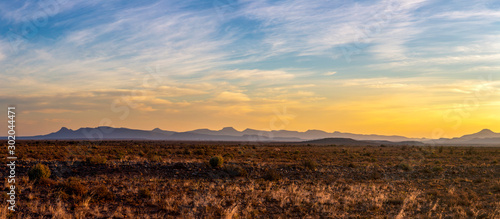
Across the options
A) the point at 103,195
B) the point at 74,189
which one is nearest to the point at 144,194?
the point at 103,195

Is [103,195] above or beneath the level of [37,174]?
beneath

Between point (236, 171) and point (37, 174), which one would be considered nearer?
point (37, 174)

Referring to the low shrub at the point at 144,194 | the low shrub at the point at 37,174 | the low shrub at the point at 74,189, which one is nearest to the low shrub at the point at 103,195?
the low shrub at the point at 74,189

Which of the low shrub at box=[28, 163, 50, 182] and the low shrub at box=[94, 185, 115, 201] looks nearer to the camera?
the low shrub at box=[94, 185, 115, 201]

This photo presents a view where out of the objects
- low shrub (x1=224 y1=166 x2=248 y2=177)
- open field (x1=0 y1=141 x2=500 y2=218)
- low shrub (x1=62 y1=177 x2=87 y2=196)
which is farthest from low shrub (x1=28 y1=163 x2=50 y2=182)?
low shrub (x1=224 y1=166 x2=248 y2=177)

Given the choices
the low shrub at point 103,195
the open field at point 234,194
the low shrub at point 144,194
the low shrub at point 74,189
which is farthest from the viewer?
the low shrub at point 144,194

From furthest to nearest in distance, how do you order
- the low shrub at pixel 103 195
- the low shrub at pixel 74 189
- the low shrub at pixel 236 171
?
1. the low shrub at pixel 236 171
2. the low shrub at pixel 74 189
3. the low shrub at pixel 103 195

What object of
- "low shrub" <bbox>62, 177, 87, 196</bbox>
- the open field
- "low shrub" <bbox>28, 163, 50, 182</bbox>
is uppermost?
"low shrub" <bbox>28, 163, 50, 182</bbox>

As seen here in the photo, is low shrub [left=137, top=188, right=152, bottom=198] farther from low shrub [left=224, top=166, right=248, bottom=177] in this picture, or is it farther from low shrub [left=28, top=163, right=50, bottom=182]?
low shrub [left=224, top=166, right=248, bottom=177]

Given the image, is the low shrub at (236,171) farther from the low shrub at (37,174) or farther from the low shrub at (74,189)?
the low shrub at (37,174)

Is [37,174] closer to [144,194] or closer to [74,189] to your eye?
[74,189]

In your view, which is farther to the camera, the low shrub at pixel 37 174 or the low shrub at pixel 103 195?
the low shrub at pixel 37 174

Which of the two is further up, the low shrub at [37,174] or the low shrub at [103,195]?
the low shrub at [37,174]

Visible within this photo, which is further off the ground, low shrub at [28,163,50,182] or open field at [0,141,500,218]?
low shrub at [28,163,50,182]
